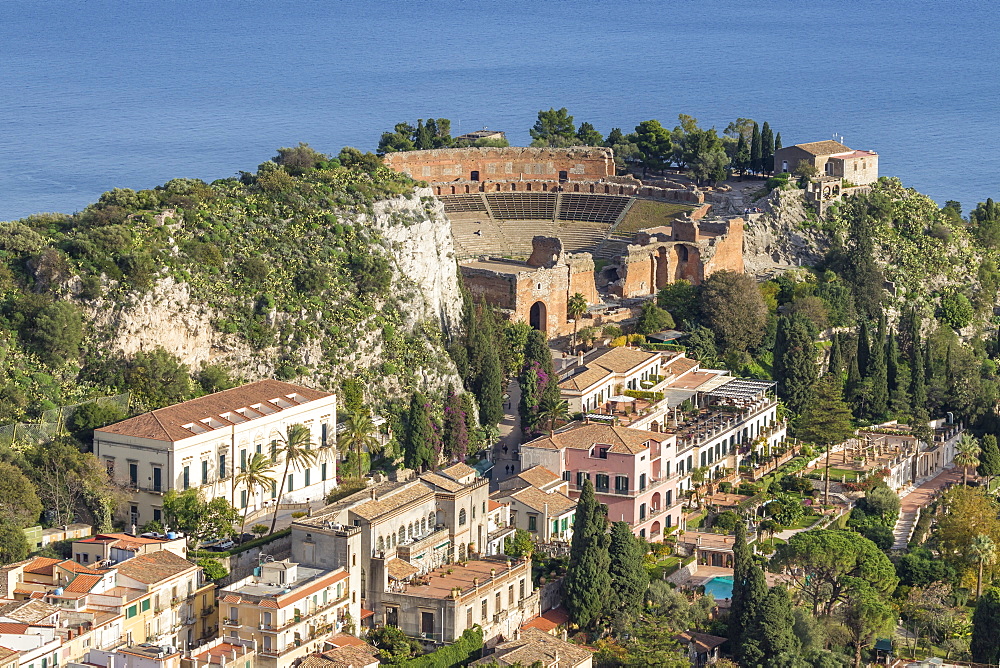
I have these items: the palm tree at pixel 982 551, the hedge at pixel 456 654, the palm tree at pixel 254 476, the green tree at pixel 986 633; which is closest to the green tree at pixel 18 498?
the palm tree at pixel 254 476

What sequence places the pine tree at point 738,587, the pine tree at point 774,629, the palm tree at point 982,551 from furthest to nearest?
the palm tree at point 982,551
the pine tree at point 738,587
the pine tree at point 774,629

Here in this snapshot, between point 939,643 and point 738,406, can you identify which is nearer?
Answer: point 939,643

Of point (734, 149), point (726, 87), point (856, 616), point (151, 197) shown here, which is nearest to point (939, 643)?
point (856, 616)

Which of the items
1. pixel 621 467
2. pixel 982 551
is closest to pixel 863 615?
pixel 982 551

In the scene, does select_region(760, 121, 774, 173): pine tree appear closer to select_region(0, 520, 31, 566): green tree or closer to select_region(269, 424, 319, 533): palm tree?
select_region(269, 424, 319, 533): palm tree

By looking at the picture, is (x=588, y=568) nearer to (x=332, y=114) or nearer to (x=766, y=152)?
(x=766, y=152)

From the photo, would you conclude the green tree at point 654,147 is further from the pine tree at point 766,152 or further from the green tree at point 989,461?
the green tree at point 989,461

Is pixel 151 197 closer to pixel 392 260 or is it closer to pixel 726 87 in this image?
pixel 392 260
